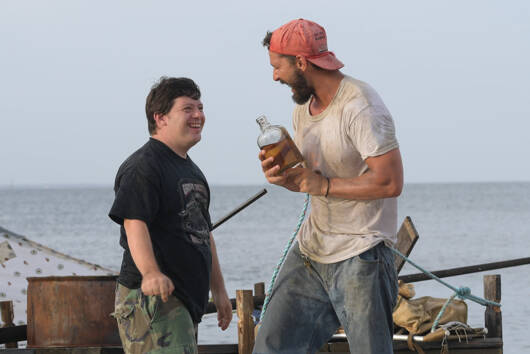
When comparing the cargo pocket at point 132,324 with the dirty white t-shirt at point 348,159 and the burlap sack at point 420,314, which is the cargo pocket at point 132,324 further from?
the burlap sack at point 420,314

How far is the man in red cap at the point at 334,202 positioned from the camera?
168 inches

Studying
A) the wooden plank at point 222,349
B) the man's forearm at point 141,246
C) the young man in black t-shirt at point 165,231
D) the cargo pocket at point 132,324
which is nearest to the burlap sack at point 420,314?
the wooden plank at point 222,349

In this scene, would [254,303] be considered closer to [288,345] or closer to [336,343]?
[336,343]

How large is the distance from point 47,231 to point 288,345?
60.1 meters

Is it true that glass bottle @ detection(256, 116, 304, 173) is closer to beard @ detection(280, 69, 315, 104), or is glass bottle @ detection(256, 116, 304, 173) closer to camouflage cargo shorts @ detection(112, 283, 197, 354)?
beard @ detection(280, 69, 315, 104)

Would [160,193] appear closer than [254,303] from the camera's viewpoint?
Yes

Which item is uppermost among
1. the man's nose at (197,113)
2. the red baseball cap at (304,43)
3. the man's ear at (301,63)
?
the red baseball cap at (304,43)

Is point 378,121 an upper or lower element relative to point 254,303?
upper

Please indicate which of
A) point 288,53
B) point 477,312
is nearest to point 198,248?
point 288,53

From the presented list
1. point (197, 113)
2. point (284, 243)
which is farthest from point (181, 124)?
point (284, 243)

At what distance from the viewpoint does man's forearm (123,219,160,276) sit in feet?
14.0

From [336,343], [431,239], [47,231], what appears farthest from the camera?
[47,231]

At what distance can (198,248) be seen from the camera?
458 cm

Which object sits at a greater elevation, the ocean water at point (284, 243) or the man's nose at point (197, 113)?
the man's nose at point (197, 113)
